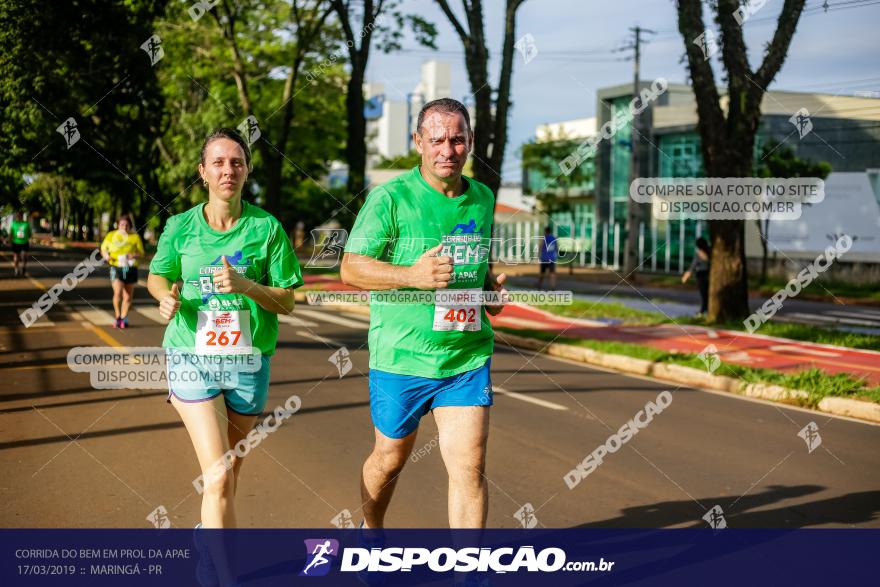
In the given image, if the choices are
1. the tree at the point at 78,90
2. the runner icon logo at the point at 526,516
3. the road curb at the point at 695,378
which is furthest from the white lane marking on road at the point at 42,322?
the runner icon logo at the point at 526,516

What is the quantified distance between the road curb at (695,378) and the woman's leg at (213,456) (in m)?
7.27

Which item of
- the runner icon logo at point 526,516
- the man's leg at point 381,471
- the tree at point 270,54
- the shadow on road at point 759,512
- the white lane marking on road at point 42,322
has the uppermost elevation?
the tree at point 270,54

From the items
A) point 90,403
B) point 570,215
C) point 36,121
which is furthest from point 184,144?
point 90,403

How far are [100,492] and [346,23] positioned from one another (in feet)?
75.5

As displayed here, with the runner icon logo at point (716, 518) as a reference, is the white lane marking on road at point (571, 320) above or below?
above

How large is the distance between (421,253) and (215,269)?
35.2 inches

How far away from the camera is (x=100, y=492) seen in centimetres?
566

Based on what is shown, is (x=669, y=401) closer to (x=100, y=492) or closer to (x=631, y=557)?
(x=631, y=557)

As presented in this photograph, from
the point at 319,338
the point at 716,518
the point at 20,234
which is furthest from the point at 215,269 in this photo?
the point at 20,234

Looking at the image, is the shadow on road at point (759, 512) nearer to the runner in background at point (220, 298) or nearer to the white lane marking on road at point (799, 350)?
the runner in background at point (220, 298)

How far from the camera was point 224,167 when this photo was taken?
3945 millimetres

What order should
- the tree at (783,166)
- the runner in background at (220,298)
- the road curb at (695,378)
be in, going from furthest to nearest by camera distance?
the tree at (783,166), the road curb at (695,378), the runner in background at (220,298)

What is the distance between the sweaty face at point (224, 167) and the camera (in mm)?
3943

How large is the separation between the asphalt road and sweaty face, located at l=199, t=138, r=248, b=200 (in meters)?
2.00
